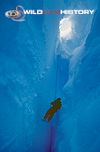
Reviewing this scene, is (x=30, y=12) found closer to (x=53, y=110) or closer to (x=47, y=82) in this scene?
(x=47, y=82)

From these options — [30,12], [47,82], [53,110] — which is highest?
[30,12]

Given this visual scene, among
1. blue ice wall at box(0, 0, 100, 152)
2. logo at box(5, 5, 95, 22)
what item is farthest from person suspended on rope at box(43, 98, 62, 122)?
logo at box(5, 5, 95, 22)

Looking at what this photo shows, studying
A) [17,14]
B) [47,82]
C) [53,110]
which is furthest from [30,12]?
[53,110]

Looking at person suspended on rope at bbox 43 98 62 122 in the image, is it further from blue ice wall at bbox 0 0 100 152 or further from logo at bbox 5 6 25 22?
logo at bbox 5 6 25 22

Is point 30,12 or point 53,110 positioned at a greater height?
point 30,12

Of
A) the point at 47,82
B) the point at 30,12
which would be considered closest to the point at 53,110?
the point at 47,82

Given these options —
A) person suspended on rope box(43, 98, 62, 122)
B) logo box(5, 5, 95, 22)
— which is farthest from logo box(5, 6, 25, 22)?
person suspended on rope box(43, 98, 62, 122)

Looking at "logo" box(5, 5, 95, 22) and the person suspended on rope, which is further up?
"logo" box(5, 5, 95, 22)

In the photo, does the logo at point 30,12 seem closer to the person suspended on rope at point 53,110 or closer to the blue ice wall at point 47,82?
the blue ice wall at point 47,82

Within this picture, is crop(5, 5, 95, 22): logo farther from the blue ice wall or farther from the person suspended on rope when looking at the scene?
the person suspended on rope

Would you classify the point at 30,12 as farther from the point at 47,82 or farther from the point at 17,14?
the point at 47,82
